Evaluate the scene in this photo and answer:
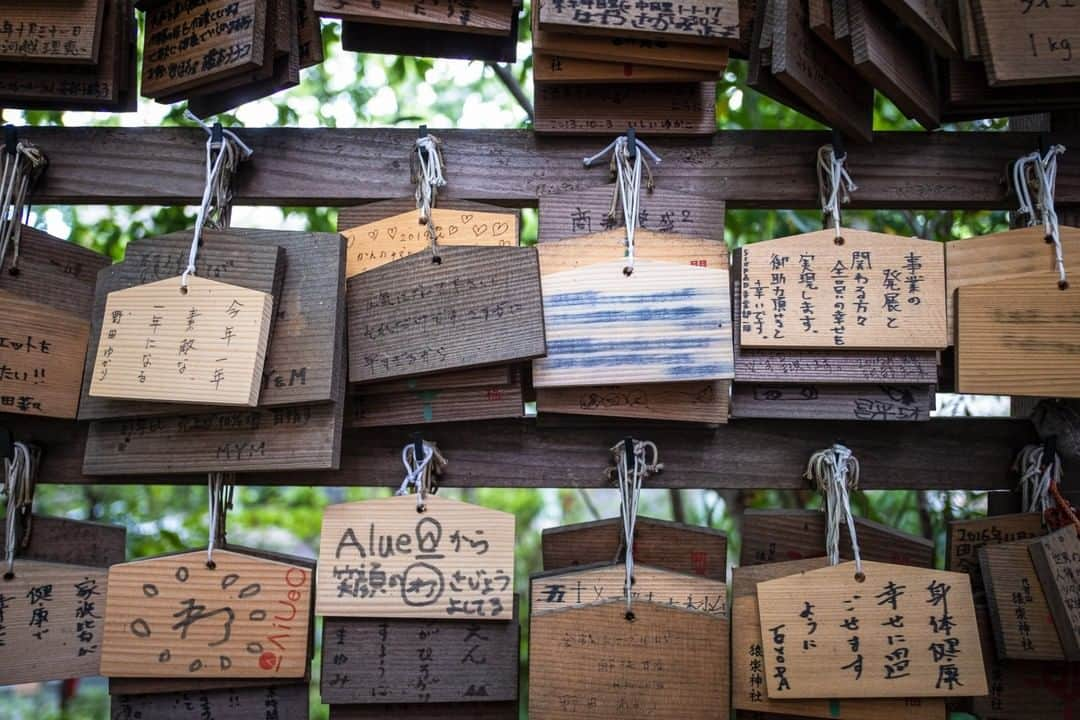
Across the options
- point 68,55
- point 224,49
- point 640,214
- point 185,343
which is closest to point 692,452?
point 640,214

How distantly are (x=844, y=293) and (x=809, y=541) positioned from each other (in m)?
0.32

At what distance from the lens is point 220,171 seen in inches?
46.4

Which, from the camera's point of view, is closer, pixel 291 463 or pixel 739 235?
pixel 291 463

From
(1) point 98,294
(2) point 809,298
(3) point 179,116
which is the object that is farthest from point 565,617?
(3) point 179,116

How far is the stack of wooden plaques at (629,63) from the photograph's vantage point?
41.8 inches

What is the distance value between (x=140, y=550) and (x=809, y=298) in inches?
67.7

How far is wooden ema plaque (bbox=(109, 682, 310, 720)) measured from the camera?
1082 millimetres

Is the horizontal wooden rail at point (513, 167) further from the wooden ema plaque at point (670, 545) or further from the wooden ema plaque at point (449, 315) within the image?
the wooden ema plaque at point (670, 545)

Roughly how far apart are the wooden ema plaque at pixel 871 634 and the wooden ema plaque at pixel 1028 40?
62 cm

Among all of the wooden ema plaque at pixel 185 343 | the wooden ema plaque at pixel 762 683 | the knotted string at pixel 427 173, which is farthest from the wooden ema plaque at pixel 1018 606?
the wooden ema plaque at pixel 185 343

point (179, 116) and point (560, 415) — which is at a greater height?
point (179, 116)

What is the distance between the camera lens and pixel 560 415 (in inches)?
45.0

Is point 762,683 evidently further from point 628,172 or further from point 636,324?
point 628,172

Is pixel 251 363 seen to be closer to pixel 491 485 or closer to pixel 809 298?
pixel 491 485
